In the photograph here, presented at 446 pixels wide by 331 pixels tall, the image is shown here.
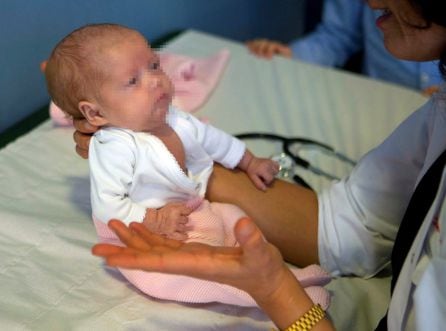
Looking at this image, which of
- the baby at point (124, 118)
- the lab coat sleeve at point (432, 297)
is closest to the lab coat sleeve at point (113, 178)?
the baby at point (124, 118)

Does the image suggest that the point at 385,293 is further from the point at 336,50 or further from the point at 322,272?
the point at 336,50

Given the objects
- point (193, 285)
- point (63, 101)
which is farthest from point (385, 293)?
point (63, 101)

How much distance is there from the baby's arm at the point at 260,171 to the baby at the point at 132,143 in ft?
0.51

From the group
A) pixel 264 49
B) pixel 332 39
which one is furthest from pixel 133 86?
pixel 332 39

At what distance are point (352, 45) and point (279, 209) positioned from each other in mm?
1076

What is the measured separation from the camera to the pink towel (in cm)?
144

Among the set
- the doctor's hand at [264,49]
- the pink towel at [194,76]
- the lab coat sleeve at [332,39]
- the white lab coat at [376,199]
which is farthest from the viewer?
the lab coat sleeve at [332,39]

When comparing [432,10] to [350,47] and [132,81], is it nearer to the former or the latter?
[132,81]

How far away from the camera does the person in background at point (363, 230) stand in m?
0.68

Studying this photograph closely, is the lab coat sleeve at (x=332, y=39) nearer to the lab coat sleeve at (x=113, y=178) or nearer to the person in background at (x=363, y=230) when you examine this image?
the person in background at (x=363, y=230)

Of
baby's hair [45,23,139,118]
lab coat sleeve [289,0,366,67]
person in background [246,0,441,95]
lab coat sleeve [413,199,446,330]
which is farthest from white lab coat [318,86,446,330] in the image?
lab coat sleeve [289,0,366,67]

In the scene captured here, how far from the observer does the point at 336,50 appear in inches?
77.2

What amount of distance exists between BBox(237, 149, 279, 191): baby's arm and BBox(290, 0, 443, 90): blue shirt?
2.75 ft

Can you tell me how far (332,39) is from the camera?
76.1 inches
